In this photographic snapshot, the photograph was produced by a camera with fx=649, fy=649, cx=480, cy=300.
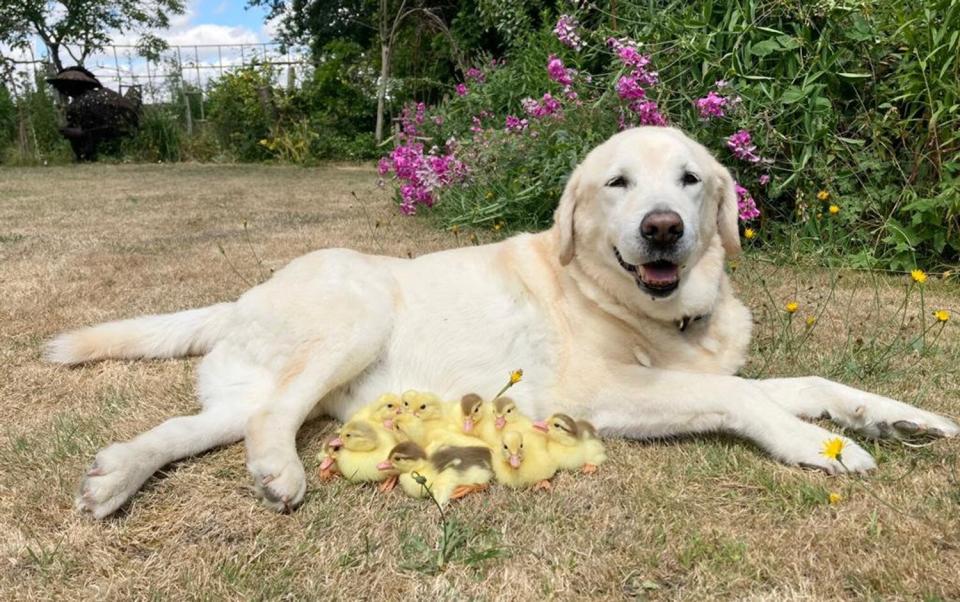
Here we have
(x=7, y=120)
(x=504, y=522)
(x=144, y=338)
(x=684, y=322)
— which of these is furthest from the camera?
(x=7, y=120)

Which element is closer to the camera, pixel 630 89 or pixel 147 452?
pixel 147 452

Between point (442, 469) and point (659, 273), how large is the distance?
39.4 inches

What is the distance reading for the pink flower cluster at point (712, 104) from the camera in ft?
14.6

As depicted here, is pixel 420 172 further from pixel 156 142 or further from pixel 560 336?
pixel 156 142

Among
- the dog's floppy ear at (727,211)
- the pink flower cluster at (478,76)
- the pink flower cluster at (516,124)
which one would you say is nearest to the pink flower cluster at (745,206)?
the dog's floppy ear at (727,211)

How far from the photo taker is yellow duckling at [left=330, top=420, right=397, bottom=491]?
1942 millimetres

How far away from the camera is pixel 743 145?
14.8ft

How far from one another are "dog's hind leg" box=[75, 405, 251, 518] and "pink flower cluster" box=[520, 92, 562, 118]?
152 inches

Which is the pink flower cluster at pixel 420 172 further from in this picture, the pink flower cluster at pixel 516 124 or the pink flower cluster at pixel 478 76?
the pink flower cluster at pixel 478 76

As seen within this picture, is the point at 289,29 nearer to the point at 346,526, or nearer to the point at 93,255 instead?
the point at 93,255

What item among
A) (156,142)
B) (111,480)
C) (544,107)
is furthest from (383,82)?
(111,480)

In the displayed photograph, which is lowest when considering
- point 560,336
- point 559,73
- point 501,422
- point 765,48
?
point 501,422

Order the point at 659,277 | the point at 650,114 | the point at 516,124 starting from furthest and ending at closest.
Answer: the point at 516,124, the point at 650,114, the point at 659,277

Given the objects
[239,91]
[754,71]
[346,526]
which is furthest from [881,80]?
[239,91]
